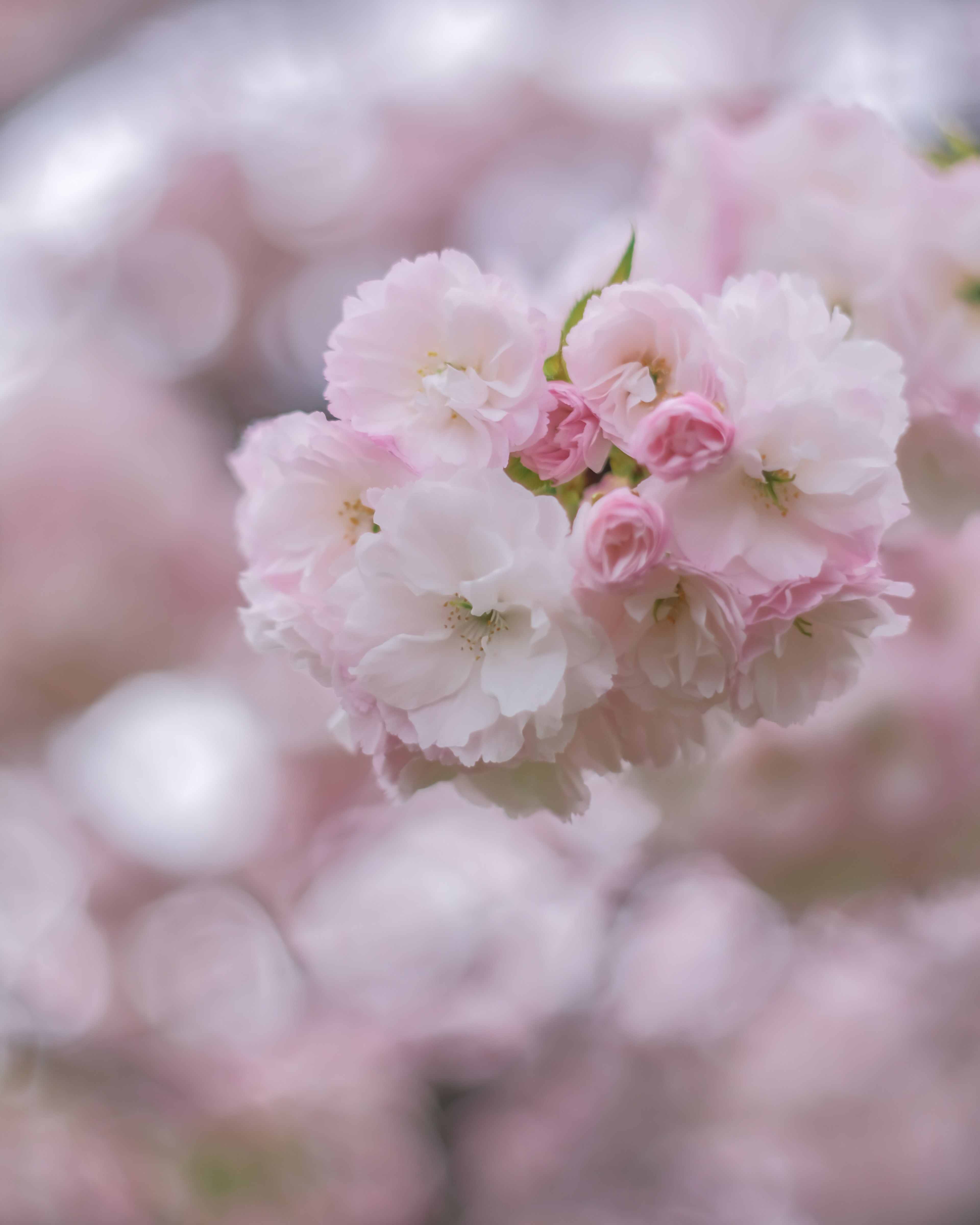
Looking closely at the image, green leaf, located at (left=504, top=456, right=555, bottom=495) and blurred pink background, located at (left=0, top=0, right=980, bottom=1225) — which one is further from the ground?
green leaf, located at (left=504, top=456, right=555, bottom=495)

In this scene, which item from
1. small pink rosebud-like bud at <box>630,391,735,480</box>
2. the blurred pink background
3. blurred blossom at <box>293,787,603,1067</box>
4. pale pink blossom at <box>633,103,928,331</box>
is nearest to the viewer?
small pink rosebud-like bud at <box>630,391,735,480</box>

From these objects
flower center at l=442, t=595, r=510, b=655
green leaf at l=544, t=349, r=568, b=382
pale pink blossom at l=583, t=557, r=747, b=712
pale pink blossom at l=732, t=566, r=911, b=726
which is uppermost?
green leaf at l=544, t=349, r=568, b=382

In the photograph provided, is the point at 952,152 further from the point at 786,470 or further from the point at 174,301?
the point at 174,301

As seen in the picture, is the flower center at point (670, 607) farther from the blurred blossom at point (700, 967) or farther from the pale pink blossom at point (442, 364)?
the blurred blossom at point (700, 967)

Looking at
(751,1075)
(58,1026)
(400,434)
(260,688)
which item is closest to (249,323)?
(260,688)

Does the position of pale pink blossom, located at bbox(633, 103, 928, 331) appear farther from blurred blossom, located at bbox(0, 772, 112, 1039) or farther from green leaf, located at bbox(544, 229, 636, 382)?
blurred blossom, located at bbox(0, 772, 112, 1039)

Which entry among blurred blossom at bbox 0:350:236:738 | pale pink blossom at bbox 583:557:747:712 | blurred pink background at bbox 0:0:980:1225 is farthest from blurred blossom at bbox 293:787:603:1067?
pale pink blossom at bbox 583:557:747:712

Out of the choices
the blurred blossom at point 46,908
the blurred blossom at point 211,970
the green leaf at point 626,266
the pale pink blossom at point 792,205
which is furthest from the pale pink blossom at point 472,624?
the blurred blossom at point 46,908
